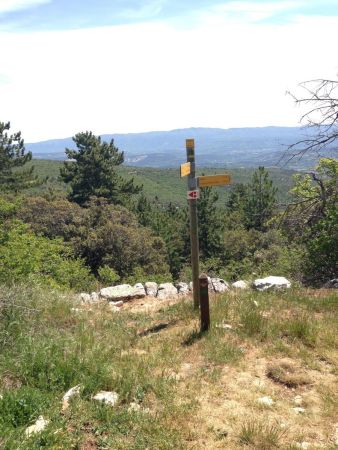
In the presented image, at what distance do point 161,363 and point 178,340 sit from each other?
27.7 inches

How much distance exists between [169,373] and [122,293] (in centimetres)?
398

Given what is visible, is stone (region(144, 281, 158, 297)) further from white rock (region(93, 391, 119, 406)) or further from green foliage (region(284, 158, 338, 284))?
white rock (region(93, 391, 119, 406))

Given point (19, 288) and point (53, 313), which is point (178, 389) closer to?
point (53, 313)

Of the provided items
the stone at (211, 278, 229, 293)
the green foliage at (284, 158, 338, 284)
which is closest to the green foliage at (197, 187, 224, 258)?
the green foliage at (284, 158, 338, 284)

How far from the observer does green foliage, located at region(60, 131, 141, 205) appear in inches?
1408

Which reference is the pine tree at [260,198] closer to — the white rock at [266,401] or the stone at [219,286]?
the stone at [219,286]

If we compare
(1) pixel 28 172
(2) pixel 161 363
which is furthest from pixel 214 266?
(2) pixel 161 363

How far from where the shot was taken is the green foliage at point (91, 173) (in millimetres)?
35775

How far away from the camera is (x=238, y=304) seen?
6656 mm

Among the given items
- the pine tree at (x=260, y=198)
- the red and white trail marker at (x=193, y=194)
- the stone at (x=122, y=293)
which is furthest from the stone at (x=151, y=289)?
the pine tree at (x=260, y=198)

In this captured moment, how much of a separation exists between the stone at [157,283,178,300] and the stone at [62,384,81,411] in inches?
170

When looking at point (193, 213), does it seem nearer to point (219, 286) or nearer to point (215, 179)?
point (215, 179)

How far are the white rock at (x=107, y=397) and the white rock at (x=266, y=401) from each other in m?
1.39

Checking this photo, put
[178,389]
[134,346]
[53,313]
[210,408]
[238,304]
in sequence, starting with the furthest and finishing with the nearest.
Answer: [238,304]
[53,313]
[134,346]
[178,389]
[210,408]
